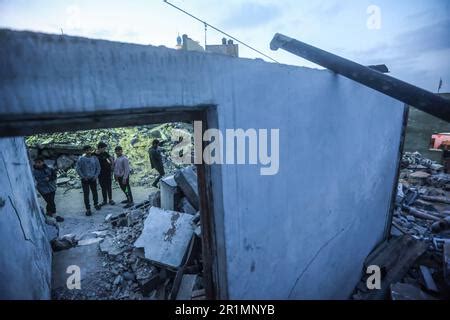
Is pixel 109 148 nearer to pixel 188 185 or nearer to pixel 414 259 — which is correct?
pixel 188 185

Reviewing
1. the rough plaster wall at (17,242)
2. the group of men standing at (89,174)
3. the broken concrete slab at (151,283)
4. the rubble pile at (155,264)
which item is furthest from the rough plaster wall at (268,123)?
the group of men standing at (89,174)

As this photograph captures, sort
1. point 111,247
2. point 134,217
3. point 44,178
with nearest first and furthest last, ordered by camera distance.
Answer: point 111,247, point 134,217, point 44,178

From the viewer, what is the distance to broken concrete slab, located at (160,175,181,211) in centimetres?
503

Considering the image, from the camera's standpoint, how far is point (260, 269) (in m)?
2.12

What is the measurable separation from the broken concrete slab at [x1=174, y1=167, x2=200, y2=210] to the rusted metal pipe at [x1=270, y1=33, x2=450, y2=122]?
300cm

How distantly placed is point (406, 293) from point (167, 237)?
393cm

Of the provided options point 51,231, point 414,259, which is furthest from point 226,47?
point 414,259

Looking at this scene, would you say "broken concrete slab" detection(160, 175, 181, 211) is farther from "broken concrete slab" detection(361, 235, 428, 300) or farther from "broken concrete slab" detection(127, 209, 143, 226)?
"broken concrete slab" detection(361, 235, 428, 300)

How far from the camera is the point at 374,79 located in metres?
2.35

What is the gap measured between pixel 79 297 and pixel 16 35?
13.4 ft

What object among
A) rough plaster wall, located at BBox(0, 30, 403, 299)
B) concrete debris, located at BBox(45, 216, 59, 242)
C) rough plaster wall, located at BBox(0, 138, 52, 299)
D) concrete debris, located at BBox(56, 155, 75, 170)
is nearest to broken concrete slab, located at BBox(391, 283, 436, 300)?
rough plaster wall, located at BBox(0, 30, 403, 299)

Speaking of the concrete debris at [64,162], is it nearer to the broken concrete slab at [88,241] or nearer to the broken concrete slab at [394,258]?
the broken concrete slab at [88,241]
